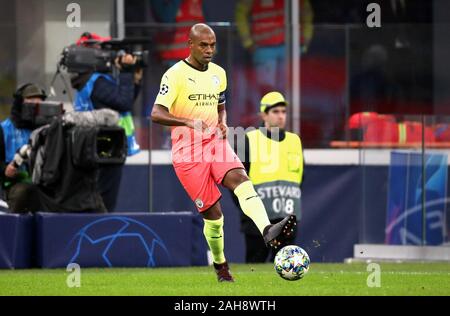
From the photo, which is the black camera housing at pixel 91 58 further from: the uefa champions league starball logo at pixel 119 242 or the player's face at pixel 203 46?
the player's face at pixel 203 46

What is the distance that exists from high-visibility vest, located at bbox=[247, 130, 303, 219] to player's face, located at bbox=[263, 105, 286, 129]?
17 centimetres

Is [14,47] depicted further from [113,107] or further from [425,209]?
[425,209]

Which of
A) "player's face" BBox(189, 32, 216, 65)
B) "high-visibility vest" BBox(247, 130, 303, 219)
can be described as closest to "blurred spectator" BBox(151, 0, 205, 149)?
"high-visibility vest" BBox(247, 130, 303, 219)

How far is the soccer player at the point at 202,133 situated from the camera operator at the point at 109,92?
11.5 feet

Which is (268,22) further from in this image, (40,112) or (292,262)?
(292,262)

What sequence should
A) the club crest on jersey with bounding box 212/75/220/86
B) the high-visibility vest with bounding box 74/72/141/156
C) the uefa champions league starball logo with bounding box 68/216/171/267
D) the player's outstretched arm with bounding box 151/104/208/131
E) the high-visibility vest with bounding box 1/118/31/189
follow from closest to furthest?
the player's outstretched arm with bounding box 151/104/208/131 → the club crest on jersey with bounding box 212/75/220/86 → the uefa champions league starball logo with bounding box 68/216/171/267 → the high-visibility vest with bounding box 1/118/31/189 → the high-visibility vest with bounding box 74/72/141/156

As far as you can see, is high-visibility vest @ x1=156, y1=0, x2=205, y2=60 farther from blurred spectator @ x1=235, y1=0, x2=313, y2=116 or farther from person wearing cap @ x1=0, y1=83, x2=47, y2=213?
person wearing cap @ x1=0, y1=83, x2=47, y2=213

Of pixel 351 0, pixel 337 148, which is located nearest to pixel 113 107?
pixel 337 148

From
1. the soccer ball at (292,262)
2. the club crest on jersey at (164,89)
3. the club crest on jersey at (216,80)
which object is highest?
the club crest on jersey at (216,80)

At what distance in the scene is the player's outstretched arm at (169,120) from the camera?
10.6 metres

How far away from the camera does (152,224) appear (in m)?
13.8

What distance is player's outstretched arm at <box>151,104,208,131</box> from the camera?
34.8 feet

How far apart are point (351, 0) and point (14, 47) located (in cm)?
454

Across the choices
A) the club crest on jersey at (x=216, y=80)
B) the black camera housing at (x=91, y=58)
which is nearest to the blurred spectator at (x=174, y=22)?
the black camera housing at (x=91, y=58)
